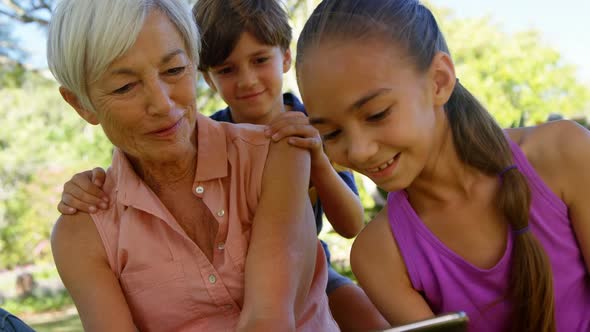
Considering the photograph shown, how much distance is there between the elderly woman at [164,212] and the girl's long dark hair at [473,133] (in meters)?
0.44

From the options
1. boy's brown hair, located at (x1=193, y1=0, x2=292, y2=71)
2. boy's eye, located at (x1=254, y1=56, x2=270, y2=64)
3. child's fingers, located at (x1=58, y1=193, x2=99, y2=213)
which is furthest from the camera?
boy's eye, located at (x1=254, y1=56, x2=270, y2=64)

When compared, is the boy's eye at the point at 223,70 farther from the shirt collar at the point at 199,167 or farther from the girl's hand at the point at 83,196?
the girl's hand at the point at 83,196

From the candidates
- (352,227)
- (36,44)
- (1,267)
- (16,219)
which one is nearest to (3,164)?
(16,219)

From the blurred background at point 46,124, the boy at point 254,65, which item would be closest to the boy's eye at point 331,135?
the boy at point 254,65

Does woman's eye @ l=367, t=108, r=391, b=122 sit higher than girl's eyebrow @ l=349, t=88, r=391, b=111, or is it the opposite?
girl's eyebrow @ l=349, t=88, r=391, b=111

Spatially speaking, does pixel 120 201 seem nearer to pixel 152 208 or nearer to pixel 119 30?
pixel 152 208

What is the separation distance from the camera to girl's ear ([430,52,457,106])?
6.77 feet

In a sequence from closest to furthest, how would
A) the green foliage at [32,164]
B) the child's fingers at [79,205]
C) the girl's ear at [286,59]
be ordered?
the child's fingers at [79,205] → the girl's ear at [286,59] → the green foliage at [32,164]

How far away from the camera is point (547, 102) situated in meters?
17.8

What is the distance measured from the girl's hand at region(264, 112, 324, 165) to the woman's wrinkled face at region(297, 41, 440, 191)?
0.81ft

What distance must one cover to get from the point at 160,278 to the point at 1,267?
12957 mm

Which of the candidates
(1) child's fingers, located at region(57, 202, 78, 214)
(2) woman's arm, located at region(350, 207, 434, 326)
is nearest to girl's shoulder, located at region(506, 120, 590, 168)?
(2) woman's arm, located at region(350, 207, 434, 326)

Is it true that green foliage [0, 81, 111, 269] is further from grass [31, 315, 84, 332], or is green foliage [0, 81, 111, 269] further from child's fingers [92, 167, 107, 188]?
child's fingers [92, 167, 107, 188]

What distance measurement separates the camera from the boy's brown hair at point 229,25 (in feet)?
10.1
